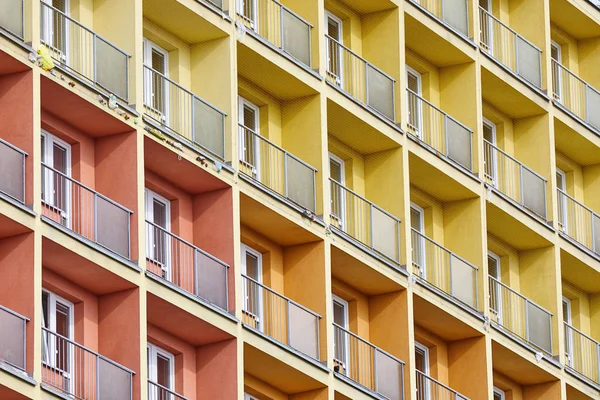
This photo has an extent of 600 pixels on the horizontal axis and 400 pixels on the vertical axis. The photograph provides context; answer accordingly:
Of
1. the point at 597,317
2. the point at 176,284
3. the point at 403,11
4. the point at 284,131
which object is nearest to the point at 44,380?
the point at 176,284

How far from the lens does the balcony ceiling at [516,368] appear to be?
215 ft

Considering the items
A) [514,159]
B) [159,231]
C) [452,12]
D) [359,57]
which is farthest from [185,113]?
[514,159]

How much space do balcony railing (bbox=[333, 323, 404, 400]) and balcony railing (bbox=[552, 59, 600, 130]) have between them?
44.9ft

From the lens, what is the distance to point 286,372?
5753cm

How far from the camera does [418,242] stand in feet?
211

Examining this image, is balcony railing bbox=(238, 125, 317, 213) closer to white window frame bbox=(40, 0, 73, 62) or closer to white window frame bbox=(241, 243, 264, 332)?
white window frame bbox=(241, 243, 264, 332)

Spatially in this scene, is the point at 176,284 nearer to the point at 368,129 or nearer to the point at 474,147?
the point at 368,129

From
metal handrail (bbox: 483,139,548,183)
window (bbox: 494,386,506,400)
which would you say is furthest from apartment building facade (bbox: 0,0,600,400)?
metal handrail (bbox: 483,139,548,183)

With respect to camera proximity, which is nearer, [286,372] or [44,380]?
[44,380]

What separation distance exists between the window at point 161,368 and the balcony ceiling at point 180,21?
24.1 ft

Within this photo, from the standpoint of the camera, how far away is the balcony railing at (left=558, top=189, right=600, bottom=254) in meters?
70.6

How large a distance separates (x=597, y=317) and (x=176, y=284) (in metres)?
19.5

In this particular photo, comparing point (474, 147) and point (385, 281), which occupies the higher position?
point (474, 147)

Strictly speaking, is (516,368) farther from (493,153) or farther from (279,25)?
(279,25)
